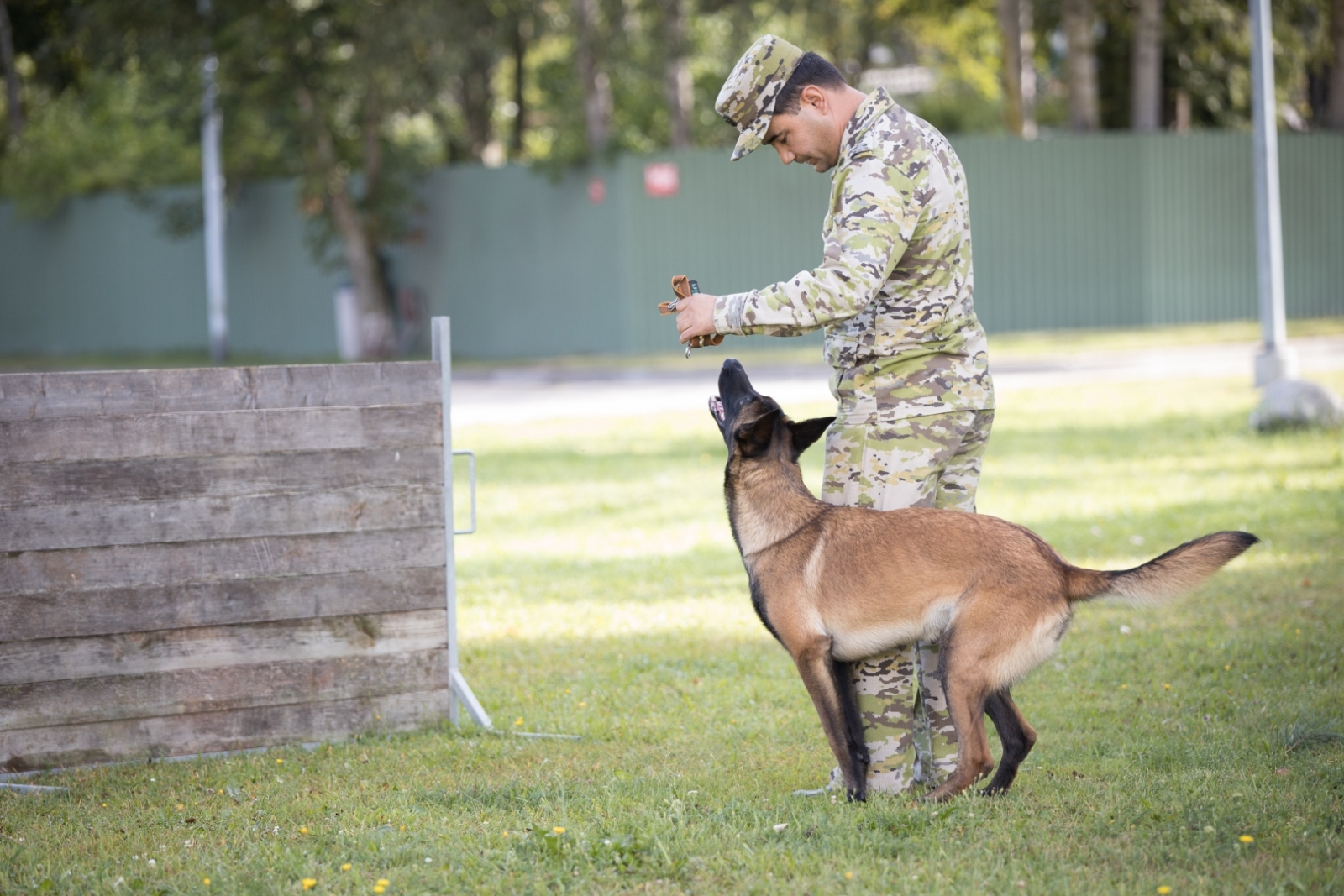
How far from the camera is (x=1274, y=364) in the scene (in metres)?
13.2

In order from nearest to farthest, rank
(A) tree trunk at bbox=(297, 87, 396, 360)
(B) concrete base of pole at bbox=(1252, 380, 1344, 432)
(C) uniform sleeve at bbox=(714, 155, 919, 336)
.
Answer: (C) uniform sleeve at bbox=(714, 155, 919, 336) → (B) concrete base of pole at bbox=(1252, 380, 1344, 432) → (A) tree trunk at bbox=(297, 87, 396, 360)

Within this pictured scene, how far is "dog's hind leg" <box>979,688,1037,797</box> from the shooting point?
14.2 feet

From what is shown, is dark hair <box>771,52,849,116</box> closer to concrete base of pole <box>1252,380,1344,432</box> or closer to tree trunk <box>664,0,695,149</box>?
concrete base of pole <box>1252,380,1344,432</box>

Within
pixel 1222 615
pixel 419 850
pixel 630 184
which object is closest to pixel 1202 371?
pixel 630 184

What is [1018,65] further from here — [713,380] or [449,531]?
[449,531]

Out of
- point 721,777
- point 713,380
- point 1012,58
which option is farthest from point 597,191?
point 721,777

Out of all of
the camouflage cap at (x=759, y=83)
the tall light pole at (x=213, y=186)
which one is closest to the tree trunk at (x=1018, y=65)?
the tall light pole at (x=213, y=186)

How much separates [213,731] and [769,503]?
7.82 ft

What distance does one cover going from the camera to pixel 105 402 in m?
4.99

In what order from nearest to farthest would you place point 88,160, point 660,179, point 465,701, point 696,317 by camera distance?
point 696,317 < point 465,701 < point 660,179 < point 88,160

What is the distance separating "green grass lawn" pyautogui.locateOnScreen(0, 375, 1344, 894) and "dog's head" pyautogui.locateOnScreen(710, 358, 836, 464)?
1135 mm

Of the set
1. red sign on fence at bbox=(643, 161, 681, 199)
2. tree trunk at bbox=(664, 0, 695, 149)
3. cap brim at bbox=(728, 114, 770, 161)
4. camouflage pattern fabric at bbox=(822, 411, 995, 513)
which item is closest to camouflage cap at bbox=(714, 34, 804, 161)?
cap brim at bbox=(728, 114, 770, 161)

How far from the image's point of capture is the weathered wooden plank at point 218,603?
4848 mm

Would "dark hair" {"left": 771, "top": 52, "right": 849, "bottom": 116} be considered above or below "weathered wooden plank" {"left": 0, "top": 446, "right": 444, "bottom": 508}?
above
